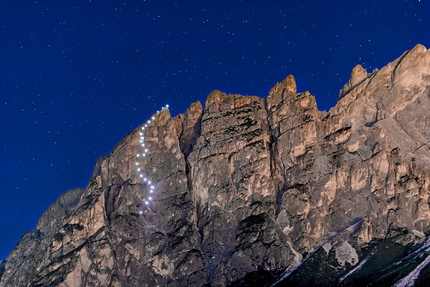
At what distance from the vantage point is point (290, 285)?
16825cm

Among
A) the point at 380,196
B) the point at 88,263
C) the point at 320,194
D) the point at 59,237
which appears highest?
the point at 59,237

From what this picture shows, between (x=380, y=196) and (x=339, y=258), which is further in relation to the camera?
(x=380, y=196)

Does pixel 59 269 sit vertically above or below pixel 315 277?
above

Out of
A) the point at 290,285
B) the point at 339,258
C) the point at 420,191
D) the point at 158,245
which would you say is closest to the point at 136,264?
the point at 158,245

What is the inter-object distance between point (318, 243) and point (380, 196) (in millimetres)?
29746

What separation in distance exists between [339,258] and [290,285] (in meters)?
20.7

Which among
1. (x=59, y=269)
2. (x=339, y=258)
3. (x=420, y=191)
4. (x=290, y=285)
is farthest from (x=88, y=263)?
(x=420, y=191)

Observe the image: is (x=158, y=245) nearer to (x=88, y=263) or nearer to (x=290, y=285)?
(x=88, y=263)

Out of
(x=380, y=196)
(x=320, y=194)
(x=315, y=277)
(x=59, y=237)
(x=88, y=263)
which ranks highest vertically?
(x=59, y=237)

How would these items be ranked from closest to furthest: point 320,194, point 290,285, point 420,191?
1. point 290,285
2. point 420,191
3. point 320,194

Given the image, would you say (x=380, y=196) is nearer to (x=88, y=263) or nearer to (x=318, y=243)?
(x=318, y=243)

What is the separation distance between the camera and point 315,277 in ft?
556

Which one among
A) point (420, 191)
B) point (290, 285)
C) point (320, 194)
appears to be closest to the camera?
point (290, 285)

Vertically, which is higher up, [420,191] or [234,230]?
[234,230]
